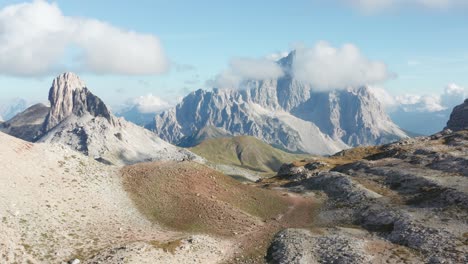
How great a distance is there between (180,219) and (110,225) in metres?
11.2

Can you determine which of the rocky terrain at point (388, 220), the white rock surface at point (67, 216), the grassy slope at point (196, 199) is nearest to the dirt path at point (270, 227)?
the rocky terrain at point (388, 220)

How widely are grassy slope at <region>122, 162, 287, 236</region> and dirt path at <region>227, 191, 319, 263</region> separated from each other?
1.77 metres

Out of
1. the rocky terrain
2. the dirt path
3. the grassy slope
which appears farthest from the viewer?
the grassy slope

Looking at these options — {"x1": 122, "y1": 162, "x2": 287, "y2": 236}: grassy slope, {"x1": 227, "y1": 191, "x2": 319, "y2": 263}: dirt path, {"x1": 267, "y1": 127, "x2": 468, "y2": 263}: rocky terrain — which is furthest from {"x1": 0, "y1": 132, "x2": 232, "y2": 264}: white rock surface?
{"x1": 267, "y1": 127, "x2": 468, "y2": 263}: rocky terrain

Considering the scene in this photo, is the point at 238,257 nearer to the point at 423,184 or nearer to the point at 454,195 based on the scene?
the point at 454,195

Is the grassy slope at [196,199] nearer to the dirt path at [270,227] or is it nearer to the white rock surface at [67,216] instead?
the dirt path at [270,227]

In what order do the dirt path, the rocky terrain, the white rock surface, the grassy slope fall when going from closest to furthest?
the white rock surface → the rocky terrain → the dirt path → the grassy slope

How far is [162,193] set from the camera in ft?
236

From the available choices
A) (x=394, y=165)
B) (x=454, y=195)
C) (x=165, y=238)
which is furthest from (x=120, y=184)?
(x=394, y=165)

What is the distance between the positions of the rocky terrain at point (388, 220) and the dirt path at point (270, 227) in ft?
5.47

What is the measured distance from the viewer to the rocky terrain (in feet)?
168

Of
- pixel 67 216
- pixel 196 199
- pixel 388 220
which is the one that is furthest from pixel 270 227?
pixel 67 216

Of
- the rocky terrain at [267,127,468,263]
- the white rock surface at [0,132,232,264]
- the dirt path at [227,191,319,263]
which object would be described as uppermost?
the white rock surface at [0,132,232,264]

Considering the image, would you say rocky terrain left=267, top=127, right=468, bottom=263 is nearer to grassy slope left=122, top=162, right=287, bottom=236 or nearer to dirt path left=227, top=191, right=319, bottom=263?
dirt path left=227, top=191, right=319, bottom=263
